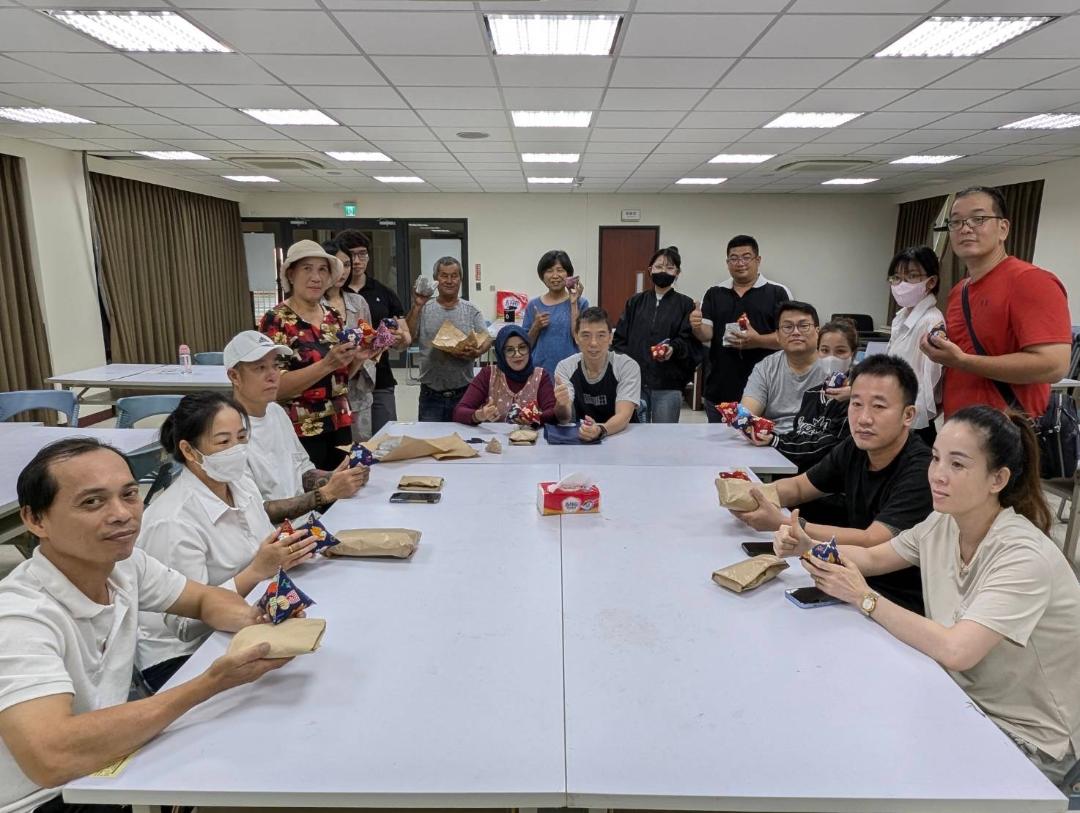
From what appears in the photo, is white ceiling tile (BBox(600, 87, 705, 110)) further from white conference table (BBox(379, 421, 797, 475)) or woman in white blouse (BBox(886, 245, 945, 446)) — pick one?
white conference table (BBox(379, 421, 797, 475))

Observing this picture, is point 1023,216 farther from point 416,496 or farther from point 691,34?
point 416,496

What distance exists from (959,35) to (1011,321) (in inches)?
82.6

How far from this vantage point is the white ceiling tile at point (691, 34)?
308cm

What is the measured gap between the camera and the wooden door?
9.77 meters

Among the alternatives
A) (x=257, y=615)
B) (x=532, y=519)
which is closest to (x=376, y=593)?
(x=257, y=615)

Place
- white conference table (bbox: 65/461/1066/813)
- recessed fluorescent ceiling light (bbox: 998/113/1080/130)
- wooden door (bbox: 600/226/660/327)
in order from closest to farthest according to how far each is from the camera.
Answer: white conference table (bbox: 65/461/1066/813) → recessed fluorescent ceiling light (bbox: 998/113/1080/130) → wooden door (bbox: 600/226/660/327)

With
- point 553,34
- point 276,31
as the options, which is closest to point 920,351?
point 553,34

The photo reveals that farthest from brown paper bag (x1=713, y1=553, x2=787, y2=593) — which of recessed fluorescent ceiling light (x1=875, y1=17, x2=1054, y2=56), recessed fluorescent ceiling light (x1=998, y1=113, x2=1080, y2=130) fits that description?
recessed fluorescent ceiling light (x1=998, y1=113, x2=1080, y2=130)

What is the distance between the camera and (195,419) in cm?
170

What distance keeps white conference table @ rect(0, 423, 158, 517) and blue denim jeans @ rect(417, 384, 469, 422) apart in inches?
59.1

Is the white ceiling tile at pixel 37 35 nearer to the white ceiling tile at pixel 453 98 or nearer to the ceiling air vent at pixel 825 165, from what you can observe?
the white ceiling tile at pixel 453 98

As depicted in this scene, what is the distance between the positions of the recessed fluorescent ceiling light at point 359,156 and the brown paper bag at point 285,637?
20.4 ft

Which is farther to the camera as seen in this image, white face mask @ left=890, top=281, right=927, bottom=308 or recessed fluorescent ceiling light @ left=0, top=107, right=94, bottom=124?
recessed fluorescent ceiling light @ left=0, top=107, right=94, bottom=124

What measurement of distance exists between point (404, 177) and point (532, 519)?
7174 millimetres
